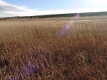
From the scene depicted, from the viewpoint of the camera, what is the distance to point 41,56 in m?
3.03

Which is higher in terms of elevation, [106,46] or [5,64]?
[106,46]

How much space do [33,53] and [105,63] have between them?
1.50 m

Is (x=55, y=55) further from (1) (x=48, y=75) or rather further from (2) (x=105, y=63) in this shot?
(2) (x=105, y=63)

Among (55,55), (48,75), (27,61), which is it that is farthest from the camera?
(55,55)

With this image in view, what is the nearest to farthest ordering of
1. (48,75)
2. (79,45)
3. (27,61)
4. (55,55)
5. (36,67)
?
(48,75) < (36,67) < (27,61) < (55,55) < (79,45)

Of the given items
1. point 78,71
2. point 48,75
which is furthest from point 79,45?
point 48,75

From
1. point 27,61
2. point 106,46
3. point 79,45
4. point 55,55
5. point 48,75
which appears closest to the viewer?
point 48,75

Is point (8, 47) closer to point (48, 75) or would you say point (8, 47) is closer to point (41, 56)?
point (41, 56)

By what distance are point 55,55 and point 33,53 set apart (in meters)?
0.49

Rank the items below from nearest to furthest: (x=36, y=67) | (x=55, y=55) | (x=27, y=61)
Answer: (x=36, y=67) → (x=27, y=61) → (x=55, y=55)

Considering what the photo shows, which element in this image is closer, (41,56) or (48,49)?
(41,56)

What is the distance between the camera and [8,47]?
3656 millimetres

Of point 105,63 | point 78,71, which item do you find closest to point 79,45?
point 105,63

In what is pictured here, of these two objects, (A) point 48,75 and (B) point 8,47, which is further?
(B) point 8,47
